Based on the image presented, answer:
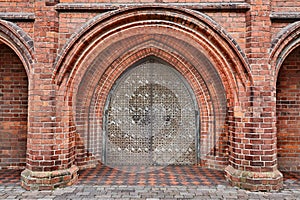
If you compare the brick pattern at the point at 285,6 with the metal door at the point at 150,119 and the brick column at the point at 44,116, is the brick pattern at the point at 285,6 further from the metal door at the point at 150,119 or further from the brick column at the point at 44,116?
the brick column at the point at 44,116

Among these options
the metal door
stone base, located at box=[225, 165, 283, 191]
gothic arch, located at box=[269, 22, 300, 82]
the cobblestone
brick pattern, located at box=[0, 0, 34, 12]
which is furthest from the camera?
the metal door

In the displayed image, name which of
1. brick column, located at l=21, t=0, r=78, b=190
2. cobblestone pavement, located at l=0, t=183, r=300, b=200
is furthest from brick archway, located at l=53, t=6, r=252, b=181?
cobblestone pavement, located at l=0, t=183, r=300, b=200

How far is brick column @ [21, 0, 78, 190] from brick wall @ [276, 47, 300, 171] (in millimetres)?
5443

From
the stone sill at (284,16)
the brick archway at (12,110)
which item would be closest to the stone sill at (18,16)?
the brick archway at (12,110)

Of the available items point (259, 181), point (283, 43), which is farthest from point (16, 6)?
point (259, 181)

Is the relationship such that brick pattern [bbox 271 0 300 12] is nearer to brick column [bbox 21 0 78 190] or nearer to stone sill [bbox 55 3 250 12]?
stone sill [bbox 55 3 250 12]

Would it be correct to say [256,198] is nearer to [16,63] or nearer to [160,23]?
[160,23]

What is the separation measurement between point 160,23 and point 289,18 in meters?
2.77

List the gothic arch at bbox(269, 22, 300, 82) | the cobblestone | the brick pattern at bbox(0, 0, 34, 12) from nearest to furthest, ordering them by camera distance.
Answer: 1. the cobblestone
2. the gothic arch at bbox(269, 22, 300, 82)
3. the brick pattern at bbox(0, 0, 34, 12)

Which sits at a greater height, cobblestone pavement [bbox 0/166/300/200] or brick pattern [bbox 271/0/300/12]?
brick pattern [bbox 271/0/300/12]

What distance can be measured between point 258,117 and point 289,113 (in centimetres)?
196

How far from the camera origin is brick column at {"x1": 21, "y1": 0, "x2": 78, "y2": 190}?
17.5 feet

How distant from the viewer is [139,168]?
695 cm

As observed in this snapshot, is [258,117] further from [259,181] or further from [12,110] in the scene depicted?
[12,110]
